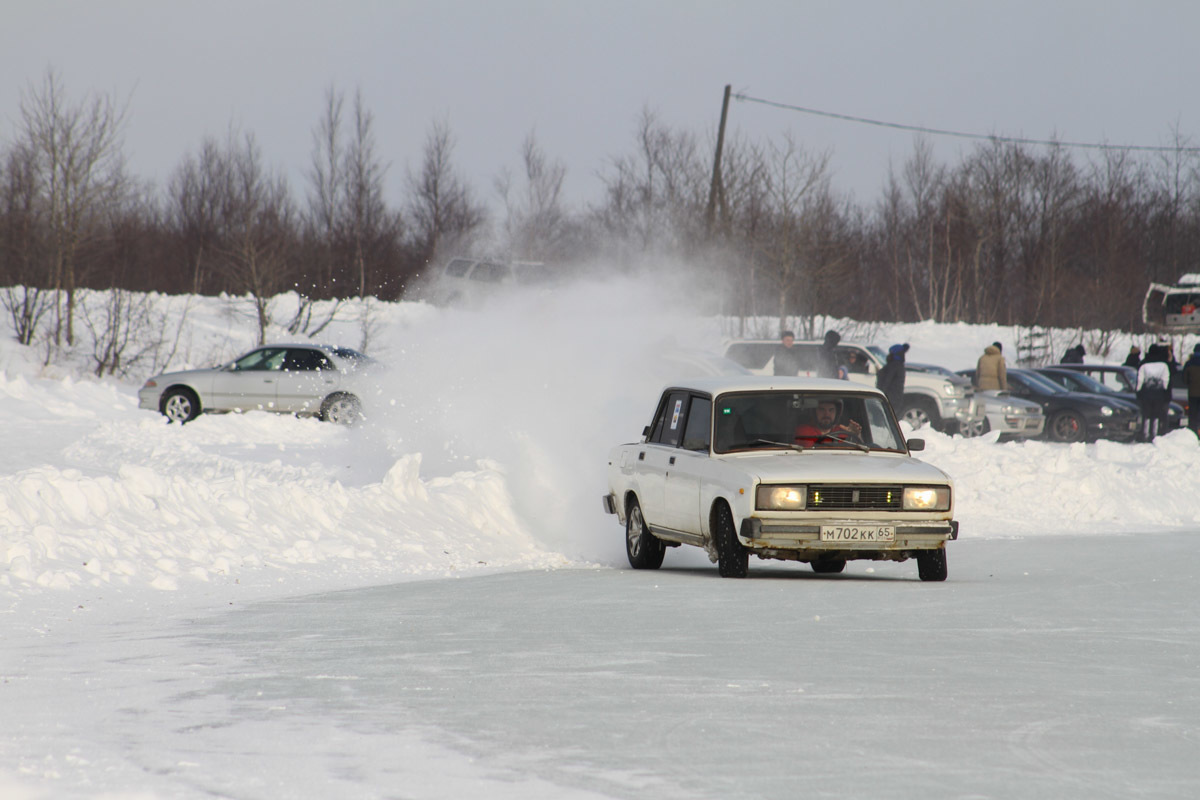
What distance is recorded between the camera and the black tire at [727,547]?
10555 mm

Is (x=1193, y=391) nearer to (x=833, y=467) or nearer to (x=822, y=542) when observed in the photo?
(x=833, y=467)

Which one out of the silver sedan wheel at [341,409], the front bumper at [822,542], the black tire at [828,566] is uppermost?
the silver sedan wheel at [341,409]

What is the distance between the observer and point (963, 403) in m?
28.5

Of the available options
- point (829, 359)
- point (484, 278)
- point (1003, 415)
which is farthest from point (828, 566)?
point (484, 278)

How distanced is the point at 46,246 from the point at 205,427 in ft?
59.5

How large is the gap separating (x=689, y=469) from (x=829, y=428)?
1.21 metres

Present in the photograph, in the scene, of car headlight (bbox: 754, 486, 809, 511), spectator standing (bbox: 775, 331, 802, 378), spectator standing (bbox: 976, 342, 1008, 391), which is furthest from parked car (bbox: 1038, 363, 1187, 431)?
car headlight (bbox: 754, 486, 809, 511)

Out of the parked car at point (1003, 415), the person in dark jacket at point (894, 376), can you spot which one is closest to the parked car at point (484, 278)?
the parked car at point (1003, 415)

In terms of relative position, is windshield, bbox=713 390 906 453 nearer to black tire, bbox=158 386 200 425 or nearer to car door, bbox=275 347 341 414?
car door, bbox=275 347 341 414

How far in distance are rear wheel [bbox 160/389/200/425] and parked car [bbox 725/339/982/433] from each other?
10707 millimetres

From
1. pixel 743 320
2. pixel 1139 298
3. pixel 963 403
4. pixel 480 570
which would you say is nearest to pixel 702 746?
pixel 480 570

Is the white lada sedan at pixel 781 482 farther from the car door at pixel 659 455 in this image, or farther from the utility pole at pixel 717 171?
the utility pole at pixel 717 171

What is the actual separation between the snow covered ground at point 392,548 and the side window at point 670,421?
1210 mm

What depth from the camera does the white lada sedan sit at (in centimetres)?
1014
